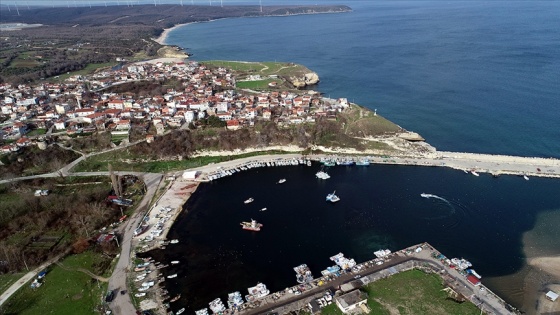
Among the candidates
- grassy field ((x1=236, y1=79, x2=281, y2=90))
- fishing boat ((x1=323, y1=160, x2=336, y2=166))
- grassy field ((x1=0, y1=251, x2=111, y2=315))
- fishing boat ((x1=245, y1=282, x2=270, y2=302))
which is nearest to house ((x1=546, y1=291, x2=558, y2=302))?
fishing boat ((x1=245, y1=282, x2=270, y2=302))

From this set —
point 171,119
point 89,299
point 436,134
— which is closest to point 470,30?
point 436,134

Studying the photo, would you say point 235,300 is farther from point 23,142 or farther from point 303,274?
point 23,142

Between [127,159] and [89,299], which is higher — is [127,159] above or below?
above

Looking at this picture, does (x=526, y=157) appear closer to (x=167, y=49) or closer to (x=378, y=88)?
(x=378, y=88)

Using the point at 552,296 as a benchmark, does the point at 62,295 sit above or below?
above

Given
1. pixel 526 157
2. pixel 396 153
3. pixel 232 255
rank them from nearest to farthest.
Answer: pixel 232 255, pixel 526 157, pixel 396 153

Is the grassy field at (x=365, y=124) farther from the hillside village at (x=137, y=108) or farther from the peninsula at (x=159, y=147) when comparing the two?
the hillside village at (x=137, y=108)

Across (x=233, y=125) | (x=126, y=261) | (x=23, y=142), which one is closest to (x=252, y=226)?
(x=126, y=261)
